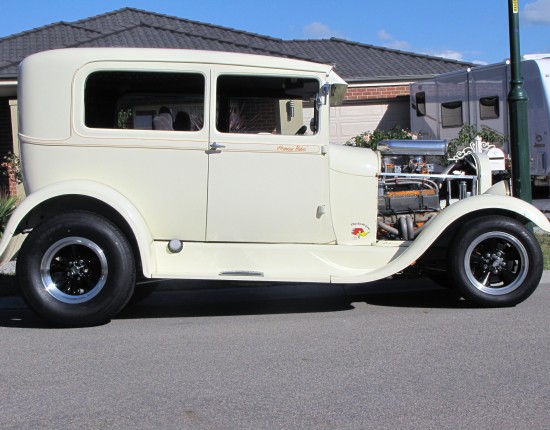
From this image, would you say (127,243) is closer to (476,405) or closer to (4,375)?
(4,375)


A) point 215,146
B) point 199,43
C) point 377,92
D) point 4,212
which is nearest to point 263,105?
point 215,146

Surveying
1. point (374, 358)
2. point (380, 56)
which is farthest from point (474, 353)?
point (380, 56)

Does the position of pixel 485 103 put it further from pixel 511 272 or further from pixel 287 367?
pixel 287 367

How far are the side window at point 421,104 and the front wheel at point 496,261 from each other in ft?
29.7

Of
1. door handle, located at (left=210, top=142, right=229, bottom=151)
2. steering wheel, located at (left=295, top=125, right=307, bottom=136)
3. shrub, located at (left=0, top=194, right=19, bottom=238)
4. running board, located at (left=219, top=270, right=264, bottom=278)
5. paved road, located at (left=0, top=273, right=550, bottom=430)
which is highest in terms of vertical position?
steering wheel, located at (left=295, top=125, right=307, bottom=136)

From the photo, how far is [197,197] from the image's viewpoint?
6.12m

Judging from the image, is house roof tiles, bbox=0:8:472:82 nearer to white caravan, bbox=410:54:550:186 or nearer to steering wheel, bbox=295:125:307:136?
white caravan, bbox=410:54:550:186

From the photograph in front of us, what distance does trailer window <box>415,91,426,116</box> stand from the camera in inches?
589

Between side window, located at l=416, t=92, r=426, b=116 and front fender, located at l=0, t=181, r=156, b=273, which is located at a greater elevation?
side window, located at l=416, t=92, r=426, b=116

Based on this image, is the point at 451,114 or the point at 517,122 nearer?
the point at 517,122

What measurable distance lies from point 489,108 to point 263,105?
8.19 meters

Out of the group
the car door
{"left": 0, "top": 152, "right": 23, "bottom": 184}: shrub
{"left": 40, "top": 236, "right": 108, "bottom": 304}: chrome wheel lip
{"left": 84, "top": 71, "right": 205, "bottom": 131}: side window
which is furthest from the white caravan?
{"left": 40, "top": 236, "right": 108, "bottom": 304}: chrome wheel lip

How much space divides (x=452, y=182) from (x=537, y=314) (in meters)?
1.72

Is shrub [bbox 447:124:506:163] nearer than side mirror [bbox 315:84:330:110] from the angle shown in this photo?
No
